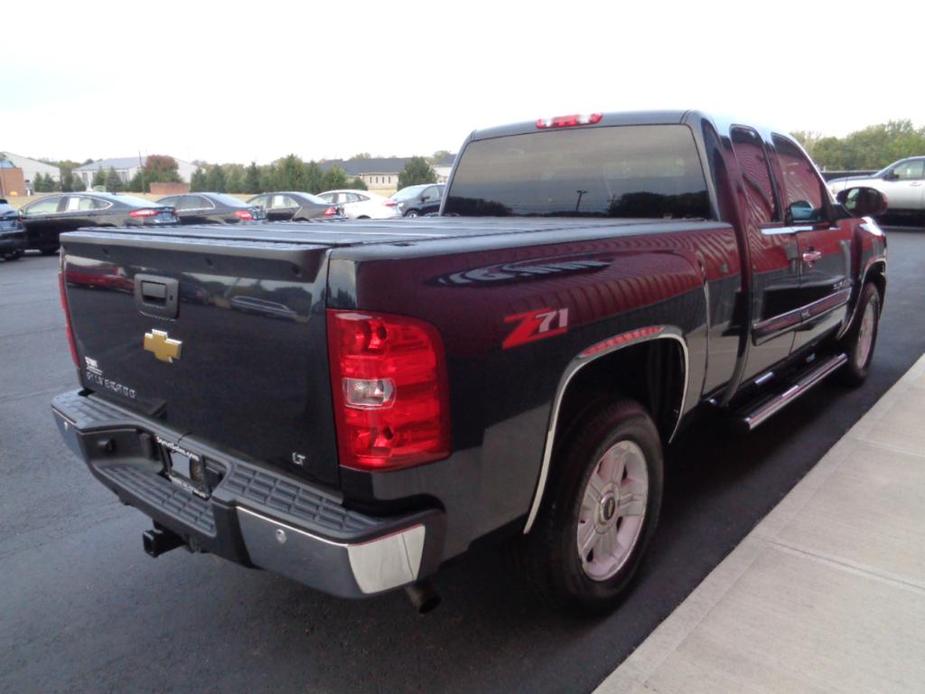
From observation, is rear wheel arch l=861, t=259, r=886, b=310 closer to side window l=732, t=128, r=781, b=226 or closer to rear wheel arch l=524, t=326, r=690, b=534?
side window l=732, t=128, r=781, b=226

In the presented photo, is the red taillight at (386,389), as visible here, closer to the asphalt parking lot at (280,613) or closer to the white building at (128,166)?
the asphalt parking lot at (280,613)

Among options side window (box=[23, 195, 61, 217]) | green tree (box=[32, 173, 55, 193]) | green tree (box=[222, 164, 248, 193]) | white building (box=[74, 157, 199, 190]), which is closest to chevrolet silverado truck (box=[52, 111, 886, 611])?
side window (box=[23, 195, 61, 217])

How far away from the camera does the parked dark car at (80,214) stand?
17.2 metres

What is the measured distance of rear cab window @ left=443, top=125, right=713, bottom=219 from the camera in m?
3.77

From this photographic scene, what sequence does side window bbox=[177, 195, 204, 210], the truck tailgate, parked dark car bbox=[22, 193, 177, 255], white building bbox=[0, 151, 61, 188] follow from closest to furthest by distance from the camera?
the truck tailgate < parked dark car bbox=[22, 193, 177, 255] < side window bbox=[177, 195, 204, 210] < white building bbox=[0, 151, 61, 188]

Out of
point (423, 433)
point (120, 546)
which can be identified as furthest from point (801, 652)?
point (120, 546)

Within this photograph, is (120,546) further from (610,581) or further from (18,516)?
(610,581)

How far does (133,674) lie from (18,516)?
1727mm

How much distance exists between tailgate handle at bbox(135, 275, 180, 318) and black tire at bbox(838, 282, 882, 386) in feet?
16.0

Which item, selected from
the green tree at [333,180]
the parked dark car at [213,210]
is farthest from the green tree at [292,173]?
the parked dark car at [213,210]

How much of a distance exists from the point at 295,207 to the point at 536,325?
20002 millimetres

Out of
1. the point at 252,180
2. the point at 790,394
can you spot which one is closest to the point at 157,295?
the point at 790,394

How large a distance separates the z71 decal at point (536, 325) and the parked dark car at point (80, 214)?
1672 centimetres

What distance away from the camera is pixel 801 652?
2.62 m
